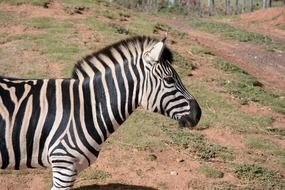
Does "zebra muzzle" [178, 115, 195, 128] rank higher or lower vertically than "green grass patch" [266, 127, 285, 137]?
higher

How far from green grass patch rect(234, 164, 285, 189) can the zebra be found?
8.36 ft

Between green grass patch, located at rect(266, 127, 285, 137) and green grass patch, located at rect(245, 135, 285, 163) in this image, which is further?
green grass patch, located at rect(266, 127, 285, 137)

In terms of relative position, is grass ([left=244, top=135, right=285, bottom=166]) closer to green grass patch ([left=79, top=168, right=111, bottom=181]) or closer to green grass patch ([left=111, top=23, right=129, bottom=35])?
green grass patch ([left=79, top=168, right=111, bottom=181])

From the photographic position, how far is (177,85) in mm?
4531

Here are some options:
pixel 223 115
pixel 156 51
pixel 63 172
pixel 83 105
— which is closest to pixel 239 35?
pixel 223 115

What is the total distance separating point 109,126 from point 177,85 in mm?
754

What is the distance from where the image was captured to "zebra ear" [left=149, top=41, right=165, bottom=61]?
4.31 m

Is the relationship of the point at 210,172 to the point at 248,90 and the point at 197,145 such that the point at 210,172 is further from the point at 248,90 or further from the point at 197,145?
the point at 248,90

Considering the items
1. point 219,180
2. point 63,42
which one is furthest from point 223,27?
point 219,180

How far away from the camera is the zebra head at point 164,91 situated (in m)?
4.43

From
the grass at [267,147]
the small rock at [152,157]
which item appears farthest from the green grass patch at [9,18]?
the grass at [267,147]

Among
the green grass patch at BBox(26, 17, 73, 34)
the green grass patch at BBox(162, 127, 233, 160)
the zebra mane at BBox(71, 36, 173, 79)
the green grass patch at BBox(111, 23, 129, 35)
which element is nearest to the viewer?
the zebra mane at BBox(71, 36, 173, 79)

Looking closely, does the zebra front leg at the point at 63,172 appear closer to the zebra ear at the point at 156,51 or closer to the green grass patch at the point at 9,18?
the zebra ear at the point at 156,51

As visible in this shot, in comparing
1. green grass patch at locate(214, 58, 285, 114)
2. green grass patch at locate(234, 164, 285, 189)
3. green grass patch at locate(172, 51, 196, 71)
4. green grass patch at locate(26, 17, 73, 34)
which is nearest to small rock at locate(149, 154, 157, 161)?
green grass patch at locate(234, 164, 285, 189)
